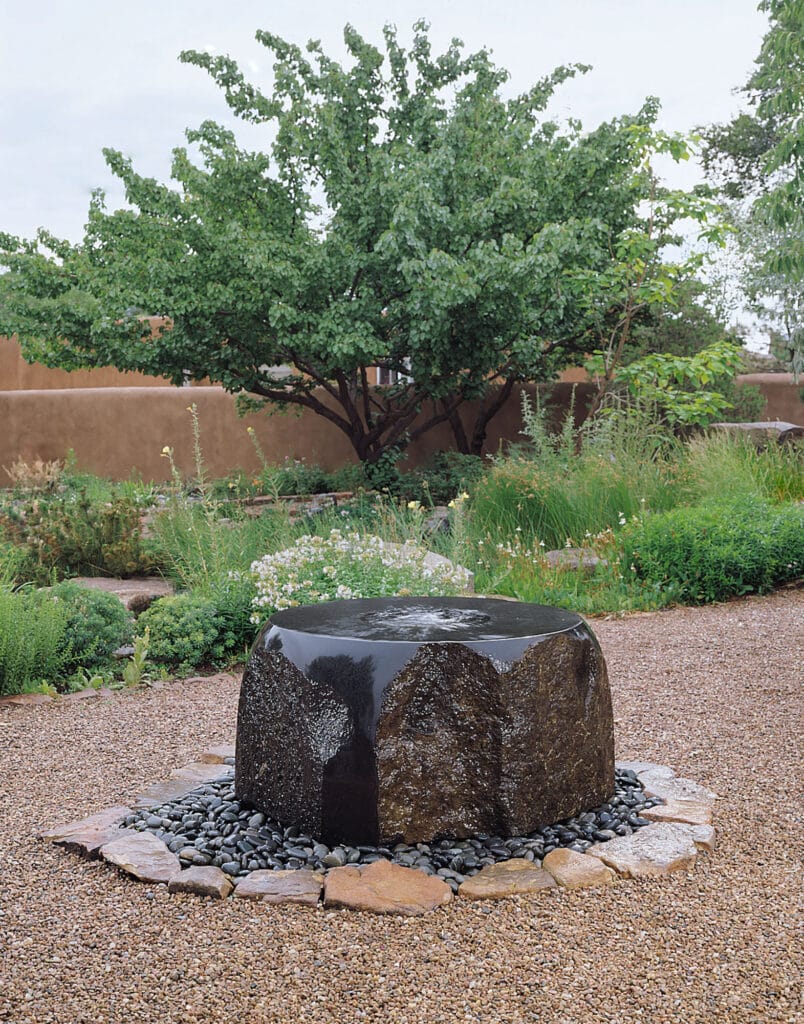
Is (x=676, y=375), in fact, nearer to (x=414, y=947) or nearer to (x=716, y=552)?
(x=716, y=552)

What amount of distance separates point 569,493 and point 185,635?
395 cm

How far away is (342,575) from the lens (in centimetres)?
581

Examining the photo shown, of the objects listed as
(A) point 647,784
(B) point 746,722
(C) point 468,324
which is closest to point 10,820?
(A) point 647,784

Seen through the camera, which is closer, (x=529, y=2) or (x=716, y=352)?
(x=529, y=2)

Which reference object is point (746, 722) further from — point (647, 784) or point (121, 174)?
point (121, 174)

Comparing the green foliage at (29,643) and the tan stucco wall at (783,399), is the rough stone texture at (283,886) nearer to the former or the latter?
the green foliage at (29,643)

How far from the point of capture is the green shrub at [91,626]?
551 centimetres

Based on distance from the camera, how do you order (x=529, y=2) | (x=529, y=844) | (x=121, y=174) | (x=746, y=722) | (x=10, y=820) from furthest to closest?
(x=121, y=174) → (x=529, y=2) → (x=746, y=722) → (x=10, y=820) → (x=529, y=844)

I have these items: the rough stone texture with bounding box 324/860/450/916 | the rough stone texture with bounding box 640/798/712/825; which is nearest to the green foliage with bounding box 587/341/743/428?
the rough stone texture with bounding box 640/798/712/825

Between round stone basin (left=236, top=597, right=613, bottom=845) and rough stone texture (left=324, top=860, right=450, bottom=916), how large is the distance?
0.53ft

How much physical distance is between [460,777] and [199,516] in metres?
5.42

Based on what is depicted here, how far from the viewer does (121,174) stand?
36.9ft

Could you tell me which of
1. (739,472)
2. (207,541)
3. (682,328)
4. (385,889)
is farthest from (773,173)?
(385,889)

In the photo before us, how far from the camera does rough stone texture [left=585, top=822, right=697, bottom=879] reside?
2.82 meters
